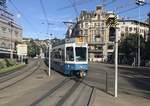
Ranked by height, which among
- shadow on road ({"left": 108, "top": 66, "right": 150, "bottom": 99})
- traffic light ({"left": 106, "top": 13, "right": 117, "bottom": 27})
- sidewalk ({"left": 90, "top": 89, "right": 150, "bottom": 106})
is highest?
traffic light ({"left": 106, "top": 13, "right": 117, "bottom": 27})

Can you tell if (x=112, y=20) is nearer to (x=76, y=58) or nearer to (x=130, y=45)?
(x=76, y=58)

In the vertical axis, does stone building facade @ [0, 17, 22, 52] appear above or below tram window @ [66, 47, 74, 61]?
above

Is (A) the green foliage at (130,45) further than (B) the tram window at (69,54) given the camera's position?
Yes

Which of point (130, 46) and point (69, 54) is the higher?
point (130, 46)

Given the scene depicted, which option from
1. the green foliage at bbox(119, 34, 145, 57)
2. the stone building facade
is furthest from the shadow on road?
the stone building facade

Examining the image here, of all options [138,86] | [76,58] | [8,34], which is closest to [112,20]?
[138,86]

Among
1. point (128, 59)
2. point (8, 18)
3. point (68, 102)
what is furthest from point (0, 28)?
point (68, 102)

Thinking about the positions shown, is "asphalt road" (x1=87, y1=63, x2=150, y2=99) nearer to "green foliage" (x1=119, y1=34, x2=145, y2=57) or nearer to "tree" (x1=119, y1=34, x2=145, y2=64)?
"tree" (x1=119, y1=34, x2=145, y2=64)

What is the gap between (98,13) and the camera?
139m

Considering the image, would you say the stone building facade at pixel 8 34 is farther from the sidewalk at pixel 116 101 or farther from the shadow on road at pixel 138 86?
the sidewalk at pixel 116 101

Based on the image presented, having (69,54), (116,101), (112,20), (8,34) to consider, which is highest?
(8,34)

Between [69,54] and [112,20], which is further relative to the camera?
[69,54]

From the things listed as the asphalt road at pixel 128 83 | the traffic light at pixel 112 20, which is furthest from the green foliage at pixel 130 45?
the traffic light at pixel 112 20

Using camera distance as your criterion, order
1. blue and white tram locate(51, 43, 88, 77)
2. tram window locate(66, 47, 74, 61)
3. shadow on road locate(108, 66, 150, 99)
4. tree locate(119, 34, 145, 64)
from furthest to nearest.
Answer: tree locate(119, 34, 145, 64), tram window locate(66, 47, 74, 61), blue and white tram locate(51, 43, 88, 77), shadow on road locate(108, 66, 150, 99)
